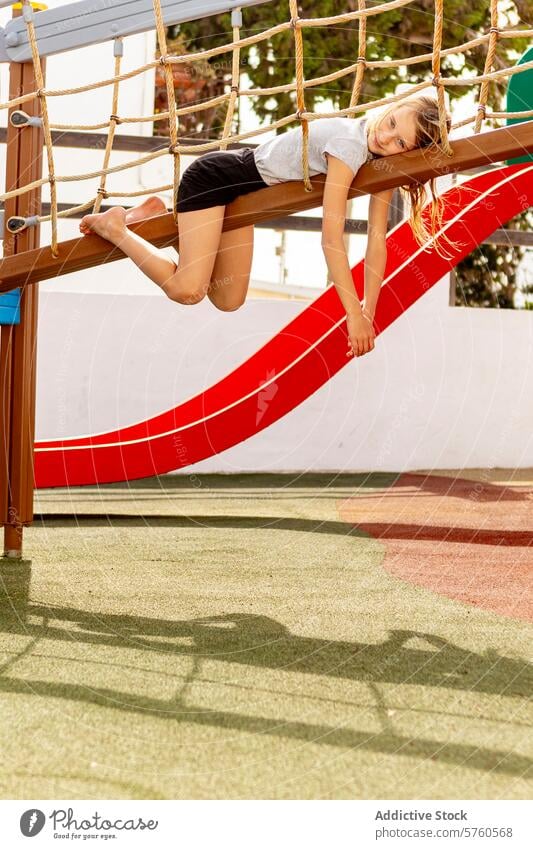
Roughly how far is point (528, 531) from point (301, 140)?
2189 mm

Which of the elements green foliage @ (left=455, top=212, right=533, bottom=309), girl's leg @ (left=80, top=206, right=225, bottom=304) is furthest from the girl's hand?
green foliage @ (left=455, top=212, right=533, bottom=309)

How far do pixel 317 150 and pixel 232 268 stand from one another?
56cm

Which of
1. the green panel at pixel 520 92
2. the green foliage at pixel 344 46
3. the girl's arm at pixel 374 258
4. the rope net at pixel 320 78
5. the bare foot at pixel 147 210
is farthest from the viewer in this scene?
the green foliage at pixel 344 46

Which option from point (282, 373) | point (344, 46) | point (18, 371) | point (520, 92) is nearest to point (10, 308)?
point (18, 371)

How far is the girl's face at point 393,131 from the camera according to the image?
89.8 inches

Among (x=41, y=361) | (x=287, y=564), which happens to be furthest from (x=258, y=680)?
(x=41, y=361)

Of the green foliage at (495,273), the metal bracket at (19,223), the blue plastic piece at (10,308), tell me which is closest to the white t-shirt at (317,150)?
the metal bracket at (19,223)

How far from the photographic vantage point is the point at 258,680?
185 cm

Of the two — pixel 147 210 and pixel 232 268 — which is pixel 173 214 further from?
pixel 232 268

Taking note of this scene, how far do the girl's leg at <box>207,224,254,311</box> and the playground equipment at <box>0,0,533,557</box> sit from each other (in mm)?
269

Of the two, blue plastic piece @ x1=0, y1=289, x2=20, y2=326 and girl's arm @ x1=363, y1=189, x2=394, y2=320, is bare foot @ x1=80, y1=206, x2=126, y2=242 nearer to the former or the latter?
blue plastic piece @ x1=0, y1=289, x2=20, y2=326

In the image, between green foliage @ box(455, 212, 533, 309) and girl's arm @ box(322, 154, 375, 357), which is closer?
girl's arm @ box(322, 154, 375, 357)

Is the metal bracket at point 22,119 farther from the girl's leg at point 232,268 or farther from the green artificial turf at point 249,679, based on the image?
the green artificial turf at point 249,679

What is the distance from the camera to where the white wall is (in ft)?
20.6
